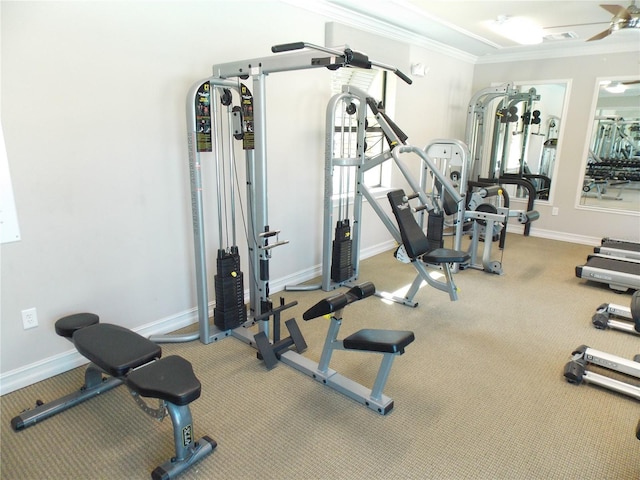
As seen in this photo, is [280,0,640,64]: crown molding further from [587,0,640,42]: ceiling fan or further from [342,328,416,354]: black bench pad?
[342,328,416,354]: black bench pad

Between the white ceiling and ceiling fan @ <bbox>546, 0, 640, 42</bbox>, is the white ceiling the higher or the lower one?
the higher one

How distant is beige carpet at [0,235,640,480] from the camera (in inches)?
66.6

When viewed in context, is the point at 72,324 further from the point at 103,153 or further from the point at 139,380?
the point at 103,153

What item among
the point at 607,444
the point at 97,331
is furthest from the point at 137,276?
the point at 607,444

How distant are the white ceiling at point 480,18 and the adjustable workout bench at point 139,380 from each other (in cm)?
300

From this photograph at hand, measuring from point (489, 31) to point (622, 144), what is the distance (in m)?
2.38

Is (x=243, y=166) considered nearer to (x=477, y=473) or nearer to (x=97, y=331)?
(x=97, y=331)

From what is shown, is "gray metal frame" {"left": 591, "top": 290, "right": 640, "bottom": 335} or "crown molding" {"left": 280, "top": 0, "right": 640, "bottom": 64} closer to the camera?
"gray metal frame" {"left": 591, "top": 290, "right": 640, "bottom": 335}

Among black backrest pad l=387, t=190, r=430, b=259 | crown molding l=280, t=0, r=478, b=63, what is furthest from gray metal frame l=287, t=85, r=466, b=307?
crown molding l=280, t=0, r=478, b=63

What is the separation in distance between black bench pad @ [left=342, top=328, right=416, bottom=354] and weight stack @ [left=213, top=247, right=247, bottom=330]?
1001mm

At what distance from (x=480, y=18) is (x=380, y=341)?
3.58m

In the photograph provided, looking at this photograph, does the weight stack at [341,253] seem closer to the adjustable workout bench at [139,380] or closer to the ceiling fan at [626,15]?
the adjustable workout bench at [139,380]

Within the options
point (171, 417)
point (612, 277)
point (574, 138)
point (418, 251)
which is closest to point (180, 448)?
point (171, 417)

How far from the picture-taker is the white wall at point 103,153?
2.01 m
